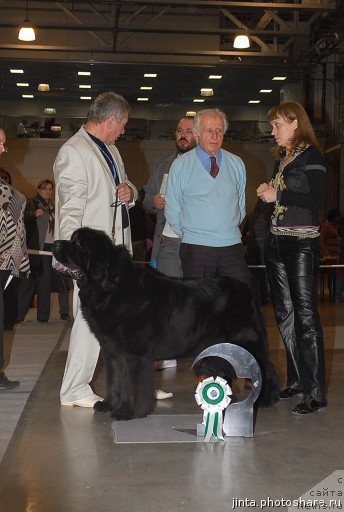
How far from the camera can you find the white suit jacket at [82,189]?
445cm

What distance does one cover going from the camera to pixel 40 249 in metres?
9.37

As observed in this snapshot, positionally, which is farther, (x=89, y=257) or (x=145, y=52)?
(x=145, y=52)

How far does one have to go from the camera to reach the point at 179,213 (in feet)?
16.0

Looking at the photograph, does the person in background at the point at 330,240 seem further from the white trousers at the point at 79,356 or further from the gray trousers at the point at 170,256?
the white trousers at the point at 79,356

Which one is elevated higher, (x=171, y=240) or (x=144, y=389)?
(x=171, y=240)

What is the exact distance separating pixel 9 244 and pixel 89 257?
4.57 feet

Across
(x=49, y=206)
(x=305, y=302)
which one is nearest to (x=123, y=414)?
(x=305, y=302)

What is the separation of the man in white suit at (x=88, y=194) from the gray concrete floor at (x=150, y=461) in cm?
24

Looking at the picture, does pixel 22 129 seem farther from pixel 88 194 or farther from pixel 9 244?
pixel 88 194

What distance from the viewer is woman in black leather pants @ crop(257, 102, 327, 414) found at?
174 inches

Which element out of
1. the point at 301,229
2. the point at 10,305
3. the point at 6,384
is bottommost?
the point at 6,384

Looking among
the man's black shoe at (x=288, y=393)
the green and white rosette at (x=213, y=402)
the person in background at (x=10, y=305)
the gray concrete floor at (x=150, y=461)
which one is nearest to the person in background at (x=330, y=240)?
the person in background at (x=10, y=305)

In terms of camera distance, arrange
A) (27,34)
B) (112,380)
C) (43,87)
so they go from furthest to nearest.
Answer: (43,87)
(27,34)
(112,380)

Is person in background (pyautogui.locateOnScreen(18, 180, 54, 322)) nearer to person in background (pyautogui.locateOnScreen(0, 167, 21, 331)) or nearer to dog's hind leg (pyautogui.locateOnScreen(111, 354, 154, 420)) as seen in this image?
person in background (pyautogui.locateOnScreen(0, 167, 21, 331))
